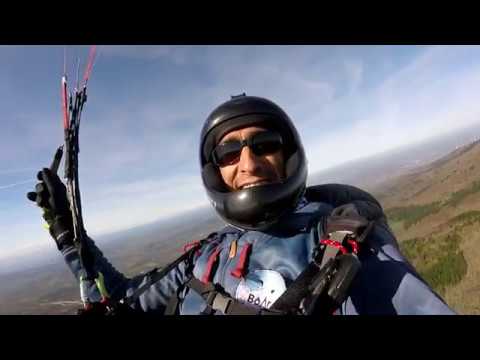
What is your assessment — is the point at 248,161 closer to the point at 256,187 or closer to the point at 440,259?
the point at 256,187

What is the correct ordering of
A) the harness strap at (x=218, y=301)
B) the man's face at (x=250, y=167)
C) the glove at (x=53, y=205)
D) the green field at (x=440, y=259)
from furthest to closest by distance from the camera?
the green field at (x=440, y=259), the glove at (x=53, y=205), the man's face at (x=250, y=167), the harness strap at (x=218, y=301)

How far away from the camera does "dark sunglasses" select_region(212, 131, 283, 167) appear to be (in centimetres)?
219

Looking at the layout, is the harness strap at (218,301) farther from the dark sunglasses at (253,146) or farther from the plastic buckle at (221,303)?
the dark sunglasses at (253,146)

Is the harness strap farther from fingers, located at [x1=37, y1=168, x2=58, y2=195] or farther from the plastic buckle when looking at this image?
fingers, located at [x1=37, y1=168, x2=58, y2=195]

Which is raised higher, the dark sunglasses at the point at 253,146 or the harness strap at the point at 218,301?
the dark sunglasses at the point at 253,146

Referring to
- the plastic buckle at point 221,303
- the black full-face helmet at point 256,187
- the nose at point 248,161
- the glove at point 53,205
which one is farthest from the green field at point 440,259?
the glove at point 53,205

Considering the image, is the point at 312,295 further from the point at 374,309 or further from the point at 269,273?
the point at 269,273

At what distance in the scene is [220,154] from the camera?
230 centimetres

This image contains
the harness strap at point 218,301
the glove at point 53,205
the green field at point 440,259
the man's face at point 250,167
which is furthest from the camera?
the green field at point 440,259

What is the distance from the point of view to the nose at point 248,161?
212cm

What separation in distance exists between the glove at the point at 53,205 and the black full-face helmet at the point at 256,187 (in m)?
1.48

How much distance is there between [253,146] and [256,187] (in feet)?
1.08

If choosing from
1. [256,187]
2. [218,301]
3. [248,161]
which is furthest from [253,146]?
[218,301]
